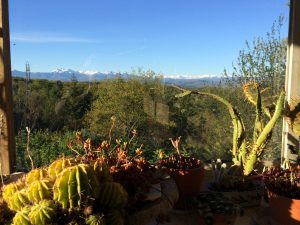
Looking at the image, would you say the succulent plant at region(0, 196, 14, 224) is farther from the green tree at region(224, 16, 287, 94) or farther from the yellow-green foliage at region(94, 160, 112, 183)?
the green tree at region(224, 16, 287, 94)

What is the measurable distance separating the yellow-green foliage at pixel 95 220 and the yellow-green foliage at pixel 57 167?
0.60 ft

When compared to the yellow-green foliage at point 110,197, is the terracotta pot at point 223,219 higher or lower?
lower

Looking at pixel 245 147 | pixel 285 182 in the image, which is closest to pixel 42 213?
pixel 285 182

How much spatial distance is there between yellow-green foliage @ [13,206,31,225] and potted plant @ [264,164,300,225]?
1.38 m

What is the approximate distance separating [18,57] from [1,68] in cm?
146

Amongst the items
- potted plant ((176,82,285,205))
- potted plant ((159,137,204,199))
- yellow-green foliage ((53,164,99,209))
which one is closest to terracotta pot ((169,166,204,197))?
potted plant ((159,137,204,199))

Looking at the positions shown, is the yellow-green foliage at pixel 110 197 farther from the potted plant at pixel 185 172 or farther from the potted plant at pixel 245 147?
the potted plant at pixel 245 147

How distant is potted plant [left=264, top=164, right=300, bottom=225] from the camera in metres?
1.93

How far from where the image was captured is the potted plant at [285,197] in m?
1.93

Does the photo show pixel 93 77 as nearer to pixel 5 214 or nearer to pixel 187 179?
pixel 187 179

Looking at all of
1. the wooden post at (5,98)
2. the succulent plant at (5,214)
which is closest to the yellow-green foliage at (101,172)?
the succulent plant at (5,214)

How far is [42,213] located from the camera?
1.04 meters

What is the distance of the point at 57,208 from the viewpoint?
1.08m

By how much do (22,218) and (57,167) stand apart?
0.69 feet
